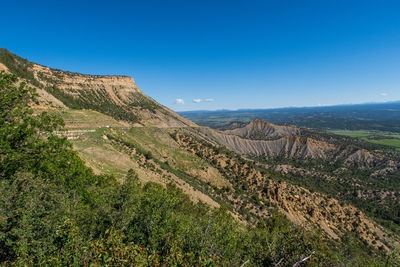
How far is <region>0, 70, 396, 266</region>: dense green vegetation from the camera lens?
8367 mm

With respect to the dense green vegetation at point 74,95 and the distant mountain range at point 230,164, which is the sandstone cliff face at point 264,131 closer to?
the distant mountain range at point 230,164

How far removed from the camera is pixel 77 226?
11.3 m

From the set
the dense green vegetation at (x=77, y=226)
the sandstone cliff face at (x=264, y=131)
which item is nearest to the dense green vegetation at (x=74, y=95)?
the dense green vegetation at (x=77, y=226)

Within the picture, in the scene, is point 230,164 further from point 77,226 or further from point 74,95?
point 74,95

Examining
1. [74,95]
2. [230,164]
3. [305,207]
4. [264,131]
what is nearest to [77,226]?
[305,207]

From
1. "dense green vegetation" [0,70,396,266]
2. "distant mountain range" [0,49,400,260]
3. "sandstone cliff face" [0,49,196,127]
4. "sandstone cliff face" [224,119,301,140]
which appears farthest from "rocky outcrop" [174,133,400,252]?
"sandstone cliff face" [224,119,301,140]

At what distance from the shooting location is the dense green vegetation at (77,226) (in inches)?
329

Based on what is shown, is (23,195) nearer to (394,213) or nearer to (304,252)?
(304,252)

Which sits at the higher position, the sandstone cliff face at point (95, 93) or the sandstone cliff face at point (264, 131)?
the sandstone cliff face at point (95, 93)

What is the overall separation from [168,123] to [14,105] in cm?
11681

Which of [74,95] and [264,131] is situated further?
[264,131]

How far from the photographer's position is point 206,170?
2293 inches

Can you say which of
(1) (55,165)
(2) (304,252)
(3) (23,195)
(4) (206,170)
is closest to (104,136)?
(4) (206,170)

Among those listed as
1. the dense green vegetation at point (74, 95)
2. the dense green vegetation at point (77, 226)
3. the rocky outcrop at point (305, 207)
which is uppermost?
the dense green vegetation at point (74, 95)
